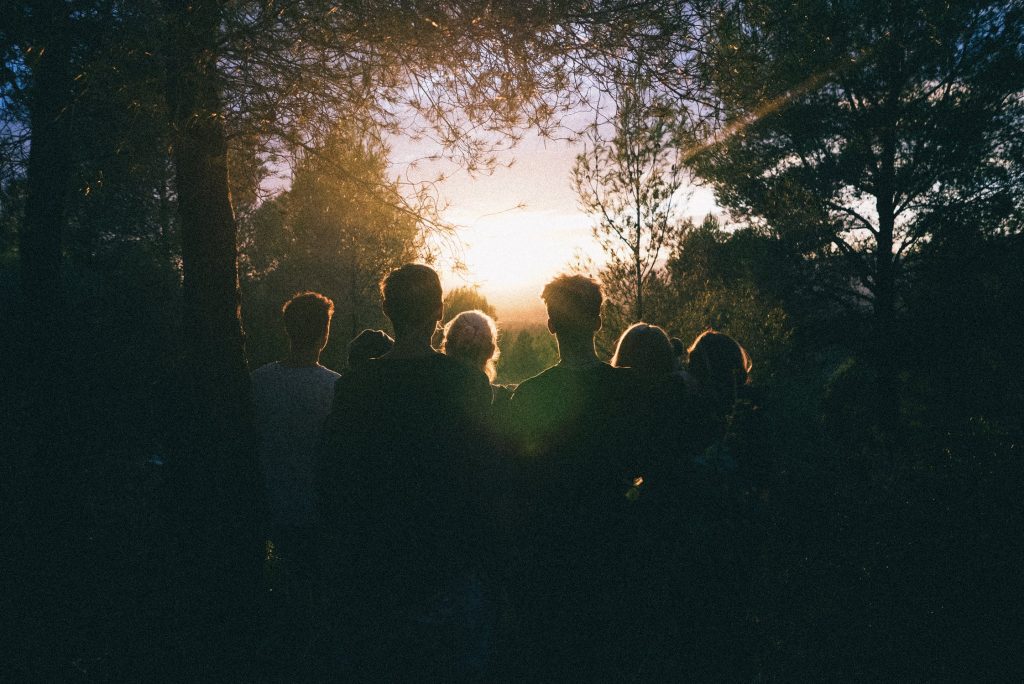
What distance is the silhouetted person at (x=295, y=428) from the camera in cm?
335

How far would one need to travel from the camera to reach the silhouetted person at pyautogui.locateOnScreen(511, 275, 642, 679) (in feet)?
8.18

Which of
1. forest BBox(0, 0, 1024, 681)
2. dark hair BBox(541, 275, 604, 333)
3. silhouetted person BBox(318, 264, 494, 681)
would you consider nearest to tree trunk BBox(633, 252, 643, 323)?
forest BBox(0, 0, 1024, 681)

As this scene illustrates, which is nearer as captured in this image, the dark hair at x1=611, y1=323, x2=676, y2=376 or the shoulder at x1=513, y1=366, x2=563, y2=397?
the shoulder at x1=513, y1=366, x2=563, y2=397

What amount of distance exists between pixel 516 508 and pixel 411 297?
1049 mm

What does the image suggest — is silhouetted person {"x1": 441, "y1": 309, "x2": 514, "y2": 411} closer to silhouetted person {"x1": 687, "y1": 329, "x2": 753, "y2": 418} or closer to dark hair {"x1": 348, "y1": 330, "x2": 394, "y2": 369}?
dark hair {"x1": 348, "y1": 330, "x2": 394, "y2": 369}

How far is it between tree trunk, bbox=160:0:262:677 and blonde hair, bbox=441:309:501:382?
1.28m

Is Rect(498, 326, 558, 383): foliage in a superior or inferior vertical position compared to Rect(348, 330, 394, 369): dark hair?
inferior

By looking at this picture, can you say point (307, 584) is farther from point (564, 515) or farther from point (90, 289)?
point (90, 289)

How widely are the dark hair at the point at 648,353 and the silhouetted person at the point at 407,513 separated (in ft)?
3.27

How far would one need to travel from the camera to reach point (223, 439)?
3.32m

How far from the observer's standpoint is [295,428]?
3.39 m

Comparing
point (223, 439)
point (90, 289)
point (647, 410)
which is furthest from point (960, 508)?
point (90, 289)

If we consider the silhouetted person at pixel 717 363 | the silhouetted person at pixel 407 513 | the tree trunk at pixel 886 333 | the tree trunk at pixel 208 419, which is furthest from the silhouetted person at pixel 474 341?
the tree trunk at pixel 886 333

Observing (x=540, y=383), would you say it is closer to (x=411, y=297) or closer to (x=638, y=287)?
(x=411, y=297)
